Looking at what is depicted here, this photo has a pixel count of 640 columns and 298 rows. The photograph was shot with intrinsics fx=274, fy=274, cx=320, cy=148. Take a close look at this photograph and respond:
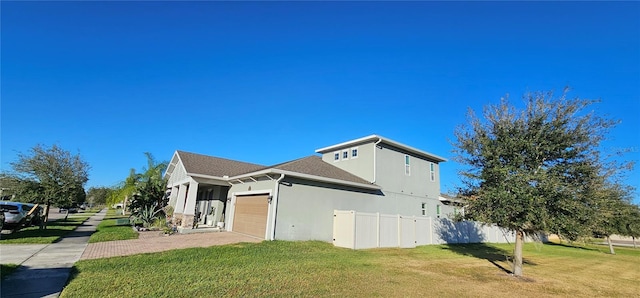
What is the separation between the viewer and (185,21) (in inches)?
501

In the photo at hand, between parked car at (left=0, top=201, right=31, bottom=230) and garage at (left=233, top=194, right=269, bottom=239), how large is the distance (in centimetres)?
953

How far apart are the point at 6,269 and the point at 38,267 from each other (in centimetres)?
58

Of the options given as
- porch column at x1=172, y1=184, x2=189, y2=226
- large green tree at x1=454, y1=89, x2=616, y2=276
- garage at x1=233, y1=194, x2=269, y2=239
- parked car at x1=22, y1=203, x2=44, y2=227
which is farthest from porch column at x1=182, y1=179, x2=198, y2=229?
large green tree at x1=454, y1=89, x2=616, y2=276

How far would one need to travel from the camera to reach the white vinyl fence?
13.1 meters

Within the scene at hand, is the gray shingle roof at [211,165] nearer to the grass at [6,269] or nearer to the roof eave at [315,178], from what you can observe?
the roof eave at [315,178]

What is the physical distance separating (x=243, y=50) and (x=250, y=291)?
13182 millimetres

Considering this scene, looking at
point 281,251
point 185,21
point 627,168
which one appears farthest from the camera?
point 185,21

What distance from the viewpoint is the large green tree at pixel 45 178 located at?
623 inches

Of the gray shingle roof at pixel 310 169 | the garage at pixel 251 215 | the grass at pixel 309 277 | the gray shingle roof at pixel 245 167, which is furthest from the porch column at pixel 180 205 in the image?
the grass at pixel 309 277

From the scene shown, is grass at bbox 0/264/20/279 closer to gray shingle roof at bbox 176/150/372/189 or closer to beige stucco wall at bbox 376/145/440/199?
gray shingle roof at bbox 176/150/372/189

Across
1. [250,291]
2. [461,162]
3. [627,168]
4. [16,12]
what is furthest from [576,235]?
[16,12]

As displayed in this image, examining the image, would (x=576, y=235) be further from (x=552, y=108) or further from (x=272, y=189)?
(x=272, y=189)

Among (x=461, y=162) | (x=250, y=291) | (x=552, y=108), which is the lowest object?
(x=250, y=291)

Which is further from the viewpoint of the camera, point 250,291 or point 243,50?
point 243,50
